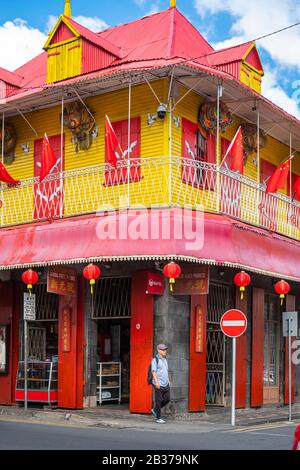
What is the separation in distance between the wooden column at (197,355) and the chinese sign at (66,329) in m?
3.21

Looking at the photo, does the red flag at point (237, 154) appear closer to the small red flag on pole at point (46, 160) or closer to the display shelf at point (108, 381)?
the small red flag on pole at point (46, 160)

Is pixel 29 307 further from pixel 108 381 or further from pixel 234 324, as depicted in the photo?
pixel 234 324

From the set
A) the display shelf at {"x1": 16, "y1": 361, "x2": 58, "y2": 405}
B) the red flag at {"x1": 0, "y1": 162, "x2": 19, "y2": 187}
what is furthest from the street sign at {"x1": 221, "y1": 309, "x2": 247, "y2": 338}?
the red flag at {"x1": 0, "y1": 162, "x2": 19, "y2": 187}

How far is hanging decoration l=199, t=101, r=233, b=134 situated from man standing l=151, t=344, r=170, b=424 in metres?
6.35

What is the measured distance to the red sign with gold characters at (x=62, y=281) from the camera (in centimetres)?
1997

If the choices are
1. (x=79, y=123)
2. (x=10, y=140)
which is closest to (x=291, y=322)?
(x=79, y=123)

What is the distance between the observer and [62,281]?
66.8ft

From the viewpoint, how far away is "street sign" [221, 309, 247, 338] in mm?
18062

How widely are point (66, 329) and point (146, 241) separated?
406cm

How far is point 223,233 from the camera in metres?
18.8

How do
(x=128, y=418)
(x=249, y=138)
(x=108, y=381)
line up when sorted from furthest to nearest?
(x=249, y=138) → (x=108, y=381) → (x=128, y=418)

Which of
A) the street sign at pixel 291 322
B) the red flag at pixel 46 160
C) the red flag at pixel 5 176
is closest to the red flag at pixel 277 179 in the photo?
the street sign at pixel 291 322

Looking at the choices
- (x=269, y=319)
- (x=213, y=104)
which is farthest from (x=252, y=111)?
(x=269, y=319)
